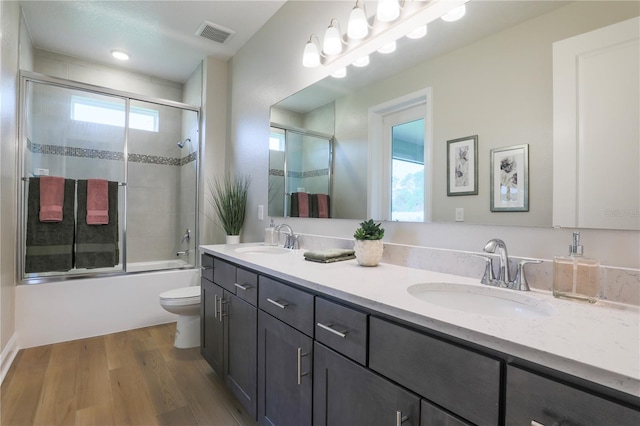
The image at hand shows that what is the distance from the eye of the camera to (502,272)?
1.02 m

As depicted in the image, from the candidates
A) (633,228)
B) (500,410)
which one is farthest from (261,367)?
(633,228)

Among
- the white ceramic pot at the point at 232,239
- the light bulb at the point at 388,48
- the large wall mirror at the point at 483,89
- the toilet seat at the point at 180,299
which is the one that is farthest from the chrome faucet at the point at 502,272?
the white ceramic pot at the point at 232,239

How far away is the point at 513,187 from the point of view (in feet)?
3.48

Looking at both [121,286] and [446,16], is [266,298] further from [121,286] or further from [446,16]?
[121,286]

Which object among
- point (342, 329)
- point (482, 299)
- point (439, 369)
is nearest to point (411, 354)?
point (439, 369)

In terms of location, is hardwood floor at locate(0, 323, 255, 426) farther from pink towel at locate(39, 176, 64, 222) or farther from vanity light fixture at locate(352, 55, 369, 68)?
vanity light fixture at locate(352, 55, 369, 68)

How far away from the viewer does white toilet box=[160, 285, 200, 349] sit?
224cm

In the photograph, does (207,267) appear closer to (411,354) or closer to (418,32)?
(411,354)

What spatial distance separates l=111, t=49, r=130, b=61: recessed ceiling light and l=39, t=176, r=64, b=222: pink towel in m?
1.38

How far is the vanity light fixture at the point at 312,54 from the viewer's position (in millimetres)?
1901

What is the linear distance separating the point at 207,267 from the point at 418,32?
1.74 meters

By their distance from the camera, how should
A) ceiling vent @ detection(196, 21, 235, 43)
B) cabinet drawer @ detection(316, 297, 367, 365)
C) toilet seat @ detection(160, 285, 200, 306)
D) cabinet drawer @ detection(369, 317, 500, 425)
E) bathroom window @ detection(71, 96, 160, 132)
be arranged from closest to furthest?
cabinet drawer @ detection(369, 317, 500, 425), cabinet drawer @ detection(316, 297, 367, 365), toilet seat @ detection(160, 285, 200, 306), ceiling vent @ detection(196, 21, 235, 43), bathroom window @ detection(71, 96, 160, 132)

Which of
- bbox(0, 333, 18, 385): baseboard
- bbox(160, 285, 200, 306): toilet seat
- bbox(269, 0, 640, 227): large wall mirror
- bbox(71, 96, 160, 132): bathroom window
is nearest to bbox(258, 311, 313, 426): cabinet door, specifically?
bbox(269, 0, 640, 227): large wall mirror

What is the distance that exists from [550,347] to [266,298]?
1.00 m
